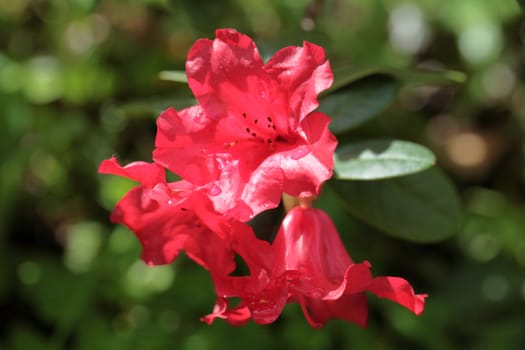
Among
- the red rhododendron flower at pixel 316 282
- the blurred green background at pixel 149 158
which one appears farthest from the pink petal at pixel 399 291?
the blurred green background at pixel 149 158

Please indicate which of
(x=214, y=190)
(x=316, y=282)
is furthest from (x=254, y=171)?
(x=316, y=282)

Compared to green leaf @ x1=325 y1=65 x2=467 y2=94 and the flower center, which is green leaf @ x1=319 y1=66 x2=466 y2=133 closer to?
green leaf @ x1=325 y1=65 x2=467 y2=94

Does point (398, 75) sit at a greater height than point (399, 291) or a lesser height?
greater

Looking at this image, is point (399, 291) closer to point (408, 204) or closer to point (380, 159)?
point (380, 159)

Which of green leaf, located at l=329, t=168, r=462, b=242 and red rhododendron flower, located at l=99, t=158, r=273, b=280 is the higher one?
red rhododendron flower, located at l=99, t=158, r=273, b=280

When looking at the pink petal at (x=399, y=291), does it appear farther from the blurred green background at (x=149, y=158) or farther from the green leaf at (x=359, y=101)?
the blurred green background at (x=149, y=158)

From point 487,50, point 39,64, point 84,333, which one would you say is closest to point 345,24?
point 487,50

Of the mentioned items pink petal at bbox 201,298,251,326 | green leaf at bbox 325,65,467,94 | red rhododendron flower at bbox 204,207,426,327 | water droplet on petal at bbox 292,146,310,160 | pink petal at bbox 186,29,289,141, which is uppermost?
pink petal at bbox 186,29,289,141

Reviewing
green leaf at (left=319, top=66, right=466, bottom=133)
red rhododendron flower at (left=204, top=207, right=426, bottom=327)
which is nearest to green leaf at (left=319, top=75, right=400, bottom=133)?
green leaf at (left=319, top=66, right=466, bottom=133)
